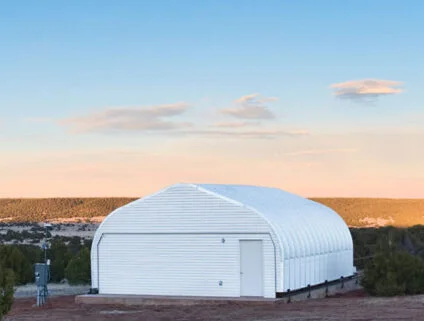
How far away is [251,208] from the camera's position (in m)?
26.7

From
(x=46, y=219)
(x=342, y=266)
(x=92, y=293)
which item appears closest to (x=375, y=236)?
(x=342, y=266)

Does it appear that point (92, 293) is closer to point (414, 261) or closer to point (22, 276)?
point (22, 276)

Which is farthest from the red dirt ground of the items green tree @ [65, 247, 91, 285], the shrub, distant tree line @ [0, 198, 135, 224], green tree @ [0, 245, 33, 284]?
distant tree line @ [0, 198, 135, 224]

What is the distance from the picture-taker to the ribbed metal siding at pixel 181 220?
26.6 meters

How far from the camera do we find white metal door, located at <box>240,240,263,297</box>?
26.2 m

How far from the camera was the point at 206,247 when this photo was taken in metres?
27.2

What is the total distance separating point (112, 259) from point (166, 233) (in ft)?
7.40

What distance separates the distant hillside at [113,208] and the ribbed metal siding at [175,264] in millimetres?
88998

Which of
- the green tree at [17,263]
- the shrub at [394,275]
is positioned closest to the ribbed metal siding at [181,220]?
the shrub at [394,275]

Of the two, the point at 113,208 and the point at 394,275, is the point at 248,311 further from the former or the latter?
the point at 113,208

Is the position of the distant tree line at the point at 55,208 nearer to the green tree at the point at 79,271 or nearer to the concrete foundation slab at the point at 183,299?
the green tree at the point at 79,271

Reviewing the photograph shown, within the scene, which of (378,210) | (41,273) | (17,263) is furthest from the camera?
(378,210)

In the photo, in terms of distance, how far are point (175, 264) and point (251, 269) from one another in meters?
2.74

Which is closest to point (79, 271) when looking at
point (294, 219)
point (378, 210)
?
point (294, 219)
